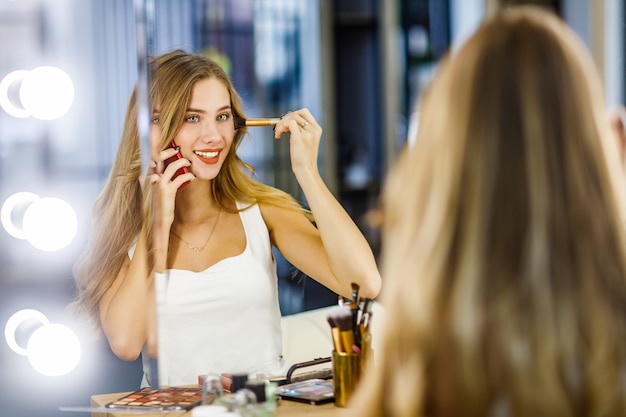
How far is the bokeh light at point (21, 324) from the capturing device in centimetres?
163

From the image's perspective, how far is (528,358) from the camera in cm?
77

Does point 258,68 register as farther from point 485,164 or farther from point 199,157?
point 485,164

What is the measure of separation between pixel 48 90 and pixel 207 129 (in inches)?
13.5

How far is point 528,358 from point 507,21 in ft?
1.15

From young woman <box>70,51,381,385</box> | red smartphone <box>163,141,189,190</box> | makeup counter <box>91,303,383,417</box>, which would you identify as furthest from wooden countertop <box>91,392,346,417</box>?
red smartphone <box>163,141,189,190</box>

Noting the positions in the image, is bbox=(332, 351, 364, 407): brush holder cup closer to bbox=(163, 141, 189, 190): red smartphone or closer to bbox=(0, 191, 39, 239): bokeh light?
bbox=(163, 141, 189, 190): red smartphone

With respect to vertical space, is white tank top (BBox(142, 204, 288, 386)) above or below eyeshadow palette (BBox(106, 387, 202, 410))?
above

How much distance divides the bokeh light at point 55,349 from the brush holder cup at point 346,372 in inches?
23.0

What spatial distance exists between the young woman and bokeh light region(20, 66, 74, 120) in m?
0.15

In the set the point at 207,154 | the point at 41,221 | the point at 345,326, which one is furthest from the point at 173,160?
the point at 345,326

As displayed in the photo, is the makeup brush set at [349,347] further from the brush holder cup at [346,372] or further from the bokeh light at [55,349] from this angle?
the bokeh light at [55,349]

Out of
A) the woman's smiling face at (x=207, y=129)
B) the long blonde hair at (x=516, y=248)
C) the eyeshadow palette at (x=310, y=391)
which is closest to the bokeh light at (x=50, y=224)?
the woman's smiling face at (x=207, y=129)

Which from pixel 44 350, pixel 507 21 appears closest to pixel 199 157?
pixel 44 350

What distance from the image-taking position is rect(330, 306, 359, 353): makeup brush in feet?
4.59
